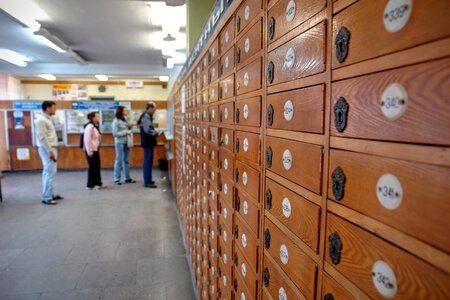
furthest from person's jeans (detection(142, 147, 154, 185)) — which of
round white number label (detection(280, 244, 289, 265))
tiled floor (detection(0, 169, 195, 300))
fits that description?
round white number label (detection(280, 244, 289, 265))

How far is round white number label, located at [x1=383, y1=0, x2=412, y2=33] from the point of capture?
43 cm

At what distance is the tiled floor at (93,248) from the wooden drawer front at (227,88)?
1829 mm

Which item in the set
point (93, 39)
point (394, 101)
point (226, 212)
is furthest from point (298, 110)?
point (93, 39)

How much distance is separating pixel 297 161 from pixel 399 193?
0.33 m

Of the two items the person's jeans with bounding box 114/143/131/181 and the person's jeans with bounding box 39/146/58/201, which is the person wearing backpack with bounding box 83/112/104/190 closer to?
the person's jeans with bounding box 114/143/131/181

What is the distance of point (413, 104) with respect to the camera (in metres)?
0.43

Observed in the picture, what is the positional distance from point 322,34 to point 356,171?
0.96ft

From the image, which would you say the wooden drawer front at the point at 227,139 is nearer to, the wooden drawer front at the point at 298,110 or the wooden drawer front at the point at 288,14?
the wooden drawer front at the point at 298,110

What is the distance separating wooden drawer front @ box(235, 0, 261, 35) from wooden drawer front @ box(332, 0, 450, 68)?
1.61 feet

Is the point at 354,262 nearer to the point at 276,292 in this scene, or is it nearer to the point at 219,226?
the point at 276,292

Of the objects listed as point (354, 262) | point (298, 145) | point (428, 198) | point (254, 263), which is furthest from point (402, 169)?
point (254, 263)

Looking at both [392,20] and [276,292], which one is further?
[276,292]

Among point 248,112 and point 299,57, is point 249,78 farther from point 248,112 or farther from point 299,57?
point 299,57

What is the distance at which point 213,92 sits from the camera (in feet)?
5.77
